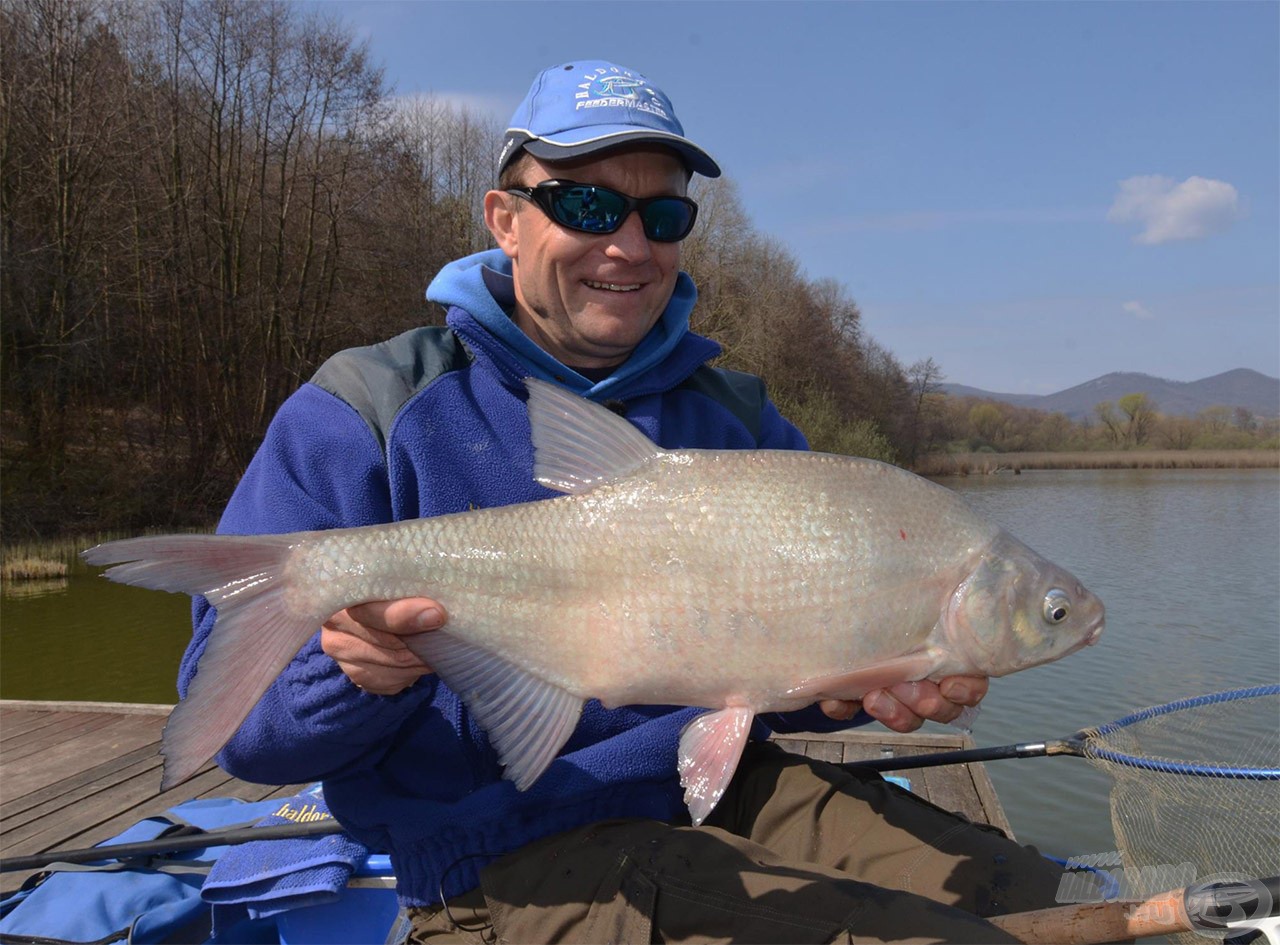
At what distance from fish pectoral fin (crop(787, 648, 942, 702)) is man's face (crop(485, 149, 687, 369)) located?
1.18 metres

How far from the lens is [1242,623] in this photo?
11.6 metres

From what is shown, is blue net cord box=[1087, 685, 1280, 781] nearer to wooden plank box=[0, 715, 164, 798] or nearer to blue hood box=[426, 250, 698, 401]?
blue hood box=[426, 250, 698, 401]

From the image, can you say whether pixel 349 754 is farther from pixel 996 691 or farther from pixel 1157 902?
pixel 996 691

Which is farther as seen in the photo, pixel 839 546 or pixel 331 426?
pixel 331 426

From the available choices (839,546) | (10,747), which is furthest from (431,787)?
(10,747)

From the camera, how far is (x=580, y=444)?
2.13 metres

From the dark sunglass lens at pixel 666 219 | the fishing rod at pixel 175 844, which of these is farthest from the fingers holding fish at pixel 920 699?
the fishing rod at pixel 175 844

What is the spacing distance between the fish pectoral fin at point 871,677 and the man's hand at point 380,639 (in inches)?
32.6

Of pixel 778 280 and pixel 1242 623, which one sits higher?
pixel 778 280

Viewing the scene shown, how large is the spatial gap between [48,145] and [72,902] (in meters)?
18.4

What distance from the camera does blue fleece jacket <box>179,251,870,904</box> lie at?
206 cm

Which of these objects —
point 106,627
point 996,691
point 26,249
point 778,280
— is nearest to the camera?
point 996,691

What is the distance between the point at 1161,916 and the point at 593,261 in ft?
6.79

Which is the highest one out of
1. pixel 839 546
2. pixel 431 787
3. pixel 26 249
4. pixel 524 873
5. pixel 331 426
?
pixel 26 249
